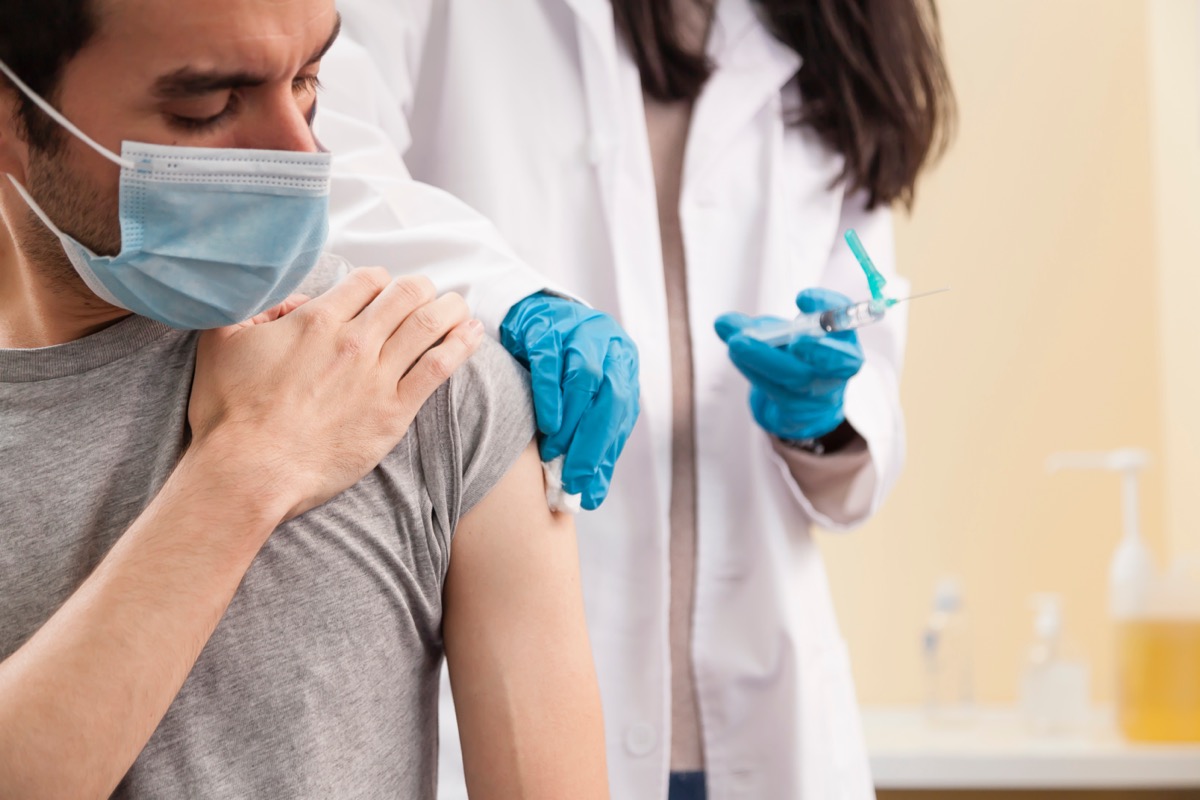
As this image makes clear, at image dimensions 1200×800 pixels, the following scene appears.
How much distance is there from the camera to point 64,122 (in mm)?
842

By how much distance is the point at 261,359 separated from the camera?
2.96ft

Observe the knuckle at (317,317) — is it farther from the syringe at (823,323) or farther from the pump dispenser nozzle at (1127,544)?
the pump dispenser nozzle at (1127,544)

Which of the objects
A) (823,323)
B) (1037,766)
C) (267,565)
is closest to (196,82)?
(267,565)

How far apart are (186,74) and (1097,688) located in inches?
82.4

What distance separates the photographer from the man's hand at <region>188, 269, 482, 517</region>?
0.85 metres

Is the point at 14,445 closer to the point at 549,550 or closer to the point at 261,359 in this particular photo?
the point at 261,359

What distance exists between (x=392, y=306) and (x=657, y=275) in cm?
51

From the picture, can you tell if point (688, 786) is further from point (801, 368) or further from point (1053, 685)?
point (1053, 685)

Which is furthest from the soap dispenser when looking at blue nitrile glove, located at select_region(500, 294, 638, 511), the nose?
the nose

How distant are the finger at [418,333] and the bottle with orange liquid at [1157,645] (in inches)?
59.1

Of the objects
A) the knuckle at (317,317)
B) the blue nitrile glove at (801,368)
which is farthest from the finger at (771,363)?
the knuckle at (317,317)

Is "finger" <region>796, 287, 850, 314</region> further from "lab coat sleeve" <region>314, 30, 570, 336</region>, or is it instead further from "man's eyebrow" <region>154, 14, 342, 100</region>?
"man's eyebrow" <region>154, 14, 342, 100</region>

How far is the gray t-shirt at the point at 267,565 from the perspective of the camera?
0.87 meters

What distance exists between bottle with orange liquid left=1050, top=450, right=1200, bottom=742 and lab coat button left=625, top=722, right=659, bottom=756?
1.09 m
